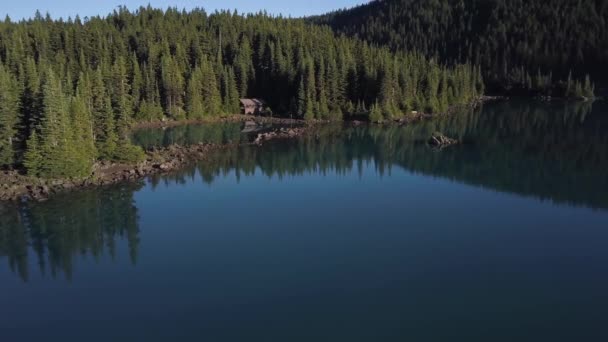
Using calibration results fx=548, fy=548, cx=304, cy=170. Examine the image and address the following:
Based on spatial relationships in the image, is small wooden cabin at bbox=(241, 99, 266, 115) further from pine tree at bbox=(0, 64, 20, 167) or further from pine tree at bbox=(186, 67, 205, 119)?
pine tree at bbox=(0, 64, 20, 167)

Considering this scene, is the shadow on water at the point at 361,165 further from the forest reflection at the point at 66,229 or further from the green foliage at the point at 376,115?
the green foliage at the point at 376,115

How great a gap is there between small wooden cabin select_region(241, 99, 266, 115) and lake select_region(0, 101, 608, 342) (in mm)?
44386

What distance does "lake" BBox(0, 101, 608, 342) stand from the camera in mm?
26422

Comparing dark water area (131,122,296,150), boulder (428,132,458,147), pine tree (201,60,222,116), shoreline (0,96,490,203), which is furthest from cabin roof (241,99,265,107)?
boulder (428,132,458,147)

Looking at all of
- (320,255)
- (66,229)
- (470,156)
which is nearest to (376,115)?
(470,156)

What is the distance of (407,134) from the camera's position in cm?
8625

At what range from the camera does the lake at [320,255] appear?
86.7 feet

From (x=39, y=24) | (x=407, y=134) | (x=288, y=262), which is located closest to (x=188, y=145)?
(x=407, y=134)

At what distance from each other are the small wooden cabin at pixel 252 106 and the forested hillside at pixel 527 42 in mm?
75932

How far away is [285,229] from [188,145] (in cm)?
3652

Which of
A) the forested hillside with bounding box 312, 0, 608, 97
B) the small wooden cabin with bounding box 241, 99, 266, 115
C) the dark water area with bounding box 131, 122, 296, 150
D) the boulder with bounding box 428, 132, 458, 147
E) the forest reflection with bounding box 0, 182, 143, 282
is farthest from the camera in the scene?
the forested hillside with bounding box 312, 0, 608, 97

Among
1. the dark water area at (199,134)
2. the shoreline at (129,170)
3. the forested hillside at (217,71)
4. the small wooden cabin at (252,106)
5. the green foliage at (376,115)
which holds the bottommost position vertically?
the shoreline at (129,170)

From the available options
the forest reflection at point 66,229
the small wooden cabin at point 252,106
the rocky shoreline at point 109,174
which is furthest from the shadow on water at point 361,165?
the small wooden cabin at point 252,106

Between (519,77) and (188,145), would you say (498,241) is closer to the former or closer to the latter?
(188,145)
